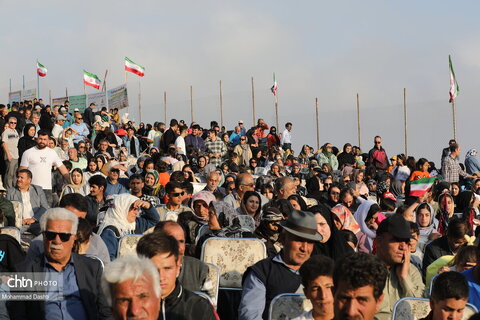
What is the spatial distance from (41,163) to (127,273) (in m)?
11.3

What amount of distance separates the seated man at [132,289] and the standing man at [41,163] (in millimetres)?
11025

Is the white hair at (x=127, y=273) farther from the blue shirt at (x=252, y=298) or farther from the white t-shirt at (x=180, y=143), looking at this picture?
the white t-shirt at (x=180, y=143)

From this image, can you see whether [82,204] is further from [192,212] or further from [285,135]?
[285,135]

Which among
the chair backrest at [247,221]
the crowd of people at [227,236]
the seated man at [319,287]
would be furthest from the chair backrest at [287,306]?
the chair backrest at [247,221]

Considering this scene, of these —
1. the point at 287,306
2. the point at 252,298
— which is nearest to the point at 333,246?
the point at 252,298

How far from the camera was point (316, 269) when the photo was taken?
5.11 metres

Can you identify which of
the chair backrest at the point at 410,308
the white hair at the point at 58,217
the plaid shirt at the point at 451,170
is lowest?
the chair backrest at the point at 410,308

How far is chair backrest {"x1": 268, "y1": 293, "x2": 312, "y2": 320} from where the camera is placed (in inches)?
219

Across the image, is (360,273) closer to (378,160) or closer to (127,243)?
(127,243)

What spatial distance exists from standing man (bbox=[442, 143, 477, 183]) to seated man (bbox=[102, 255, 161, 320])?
16.3 m

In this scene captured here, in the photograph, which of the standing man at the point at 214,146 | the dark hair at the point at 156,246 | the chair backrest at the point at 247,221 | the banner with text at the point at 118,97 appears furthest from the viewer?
the banner with text at the point at 118,97

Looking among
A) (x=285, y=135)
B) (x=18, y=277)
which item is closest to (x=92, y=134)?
(x=285, y=135)

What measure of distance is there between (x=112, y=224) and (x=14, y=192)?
3.04 meters

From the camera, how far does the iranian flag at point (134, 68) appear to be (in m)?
43.0
